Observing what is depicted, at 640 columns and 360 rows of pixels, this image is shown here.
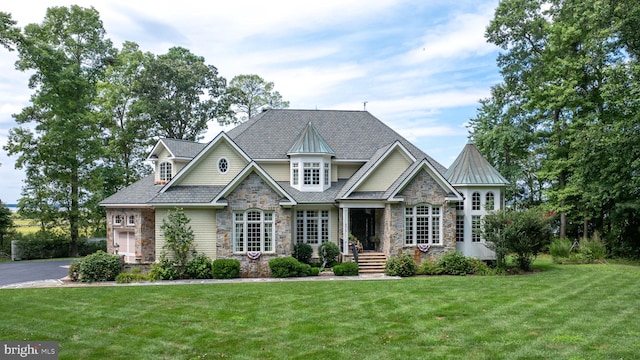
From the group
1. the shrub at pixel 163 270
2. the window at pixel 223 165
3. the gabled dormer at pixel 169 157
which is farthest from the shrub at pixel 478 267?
the gabled dormer at pixel 169 157

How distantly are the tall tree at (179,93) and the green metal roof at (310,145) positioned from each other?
60.0ft

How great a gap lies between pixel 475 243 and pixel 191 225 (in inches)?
561

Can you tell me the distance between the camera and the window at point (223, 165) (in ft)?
77.6

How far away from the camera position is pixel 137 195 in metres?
24.9

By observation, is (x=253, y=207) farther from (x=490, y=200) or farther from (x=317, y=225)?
(x=490, y=200)

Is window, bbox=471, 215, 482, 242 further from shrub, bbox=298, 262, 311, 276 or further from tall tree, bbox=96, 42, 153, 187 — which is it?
tall tree, bbox=96, 42, 153, 187

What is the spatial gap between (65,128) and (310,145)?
19.9 m

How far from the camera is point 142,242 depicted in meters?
24.0

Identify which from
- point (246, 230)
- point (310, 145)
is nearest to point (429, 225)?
point (310, 145)

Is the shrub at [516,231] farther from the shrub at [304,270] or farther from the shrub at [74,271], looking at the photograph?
the shrub at [74,271]

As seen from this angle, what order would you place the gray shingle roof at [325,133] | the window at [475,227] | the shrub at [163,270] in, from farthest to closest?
the gray shingle roof at [325,133], the window at [475,227], the shrub at [163,270]

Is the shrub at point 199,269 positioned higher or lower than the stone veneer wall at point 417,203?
lower

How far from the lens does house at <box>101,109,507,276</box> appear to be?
22125mm

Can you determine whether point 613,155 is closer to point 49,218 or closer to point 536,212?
point 536,212
